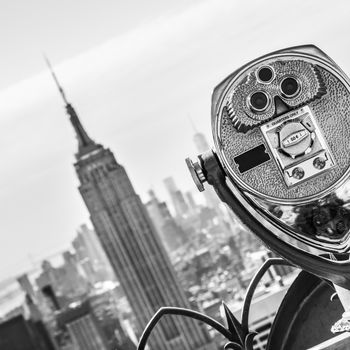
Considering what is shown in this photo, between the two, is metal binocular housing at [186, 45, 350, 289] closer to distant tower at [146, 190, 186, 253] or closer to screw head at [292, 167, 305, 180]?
screw head at [292, 167, 305, 180]

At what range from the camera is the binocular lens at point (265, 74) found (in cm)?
181

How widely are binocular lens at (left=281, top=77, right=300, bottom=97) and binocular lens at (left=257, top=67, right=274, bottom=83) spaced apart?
0.12 feet

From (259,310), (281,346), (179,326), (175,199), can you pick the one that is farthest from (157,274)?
(281,346)

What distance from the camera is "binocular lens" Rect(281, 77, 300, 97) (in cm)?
182

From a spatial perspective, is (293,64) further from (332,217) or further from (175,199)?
(175,199)

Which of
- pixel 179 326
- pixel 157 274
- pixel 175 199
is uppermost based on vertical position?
pixel 175 199

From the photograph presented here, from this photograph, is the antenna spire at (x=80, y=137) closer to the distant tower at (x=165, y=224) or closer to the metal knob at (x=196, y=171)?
the distant tower at (x=165, y=224)

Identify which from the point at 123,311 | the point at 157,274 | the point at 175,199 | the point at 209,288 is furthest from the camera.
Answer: the point at 175,199

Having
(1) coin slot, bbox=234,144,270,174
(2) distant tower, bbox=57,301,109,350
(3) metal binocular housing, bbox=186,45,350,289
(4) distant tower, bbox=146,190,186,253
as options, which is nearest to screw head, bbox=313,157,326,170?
(3) metal binocular housing, bbox=186,45,350,289

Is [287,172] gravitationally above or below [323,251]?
above

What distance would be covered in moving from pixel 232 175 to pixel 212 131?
119 mm

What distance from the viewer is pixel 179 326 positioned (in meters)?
56.5

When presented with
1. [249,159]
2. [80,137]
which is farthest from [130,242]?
[249,159]

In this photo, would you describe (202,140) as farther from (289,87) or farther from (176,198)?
(176,198)
